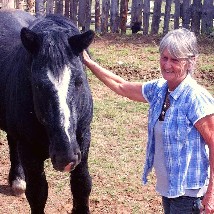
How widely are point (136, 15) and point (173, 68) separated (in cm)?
893

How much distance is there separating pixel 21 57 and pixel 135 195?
1.84 metres

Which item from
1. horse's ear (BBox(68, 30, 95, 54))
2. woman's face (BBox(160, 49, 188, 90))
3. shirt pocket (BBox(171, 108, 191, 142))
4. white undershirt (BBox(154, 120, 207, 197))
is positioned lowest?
white undershirt (BBox(154, 120, 207, 197))

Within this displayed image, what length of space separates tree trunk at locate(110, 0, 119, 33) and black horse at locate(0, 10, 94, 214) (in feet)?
21.9

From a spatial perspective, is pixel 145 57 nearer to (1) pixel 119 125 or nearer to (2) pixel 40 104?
(1) pixel 119 125

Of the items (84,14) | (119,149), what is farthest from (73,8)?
(119,149)

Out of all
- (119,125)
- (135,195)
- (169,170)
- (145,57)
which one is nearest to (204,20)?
(145,57)

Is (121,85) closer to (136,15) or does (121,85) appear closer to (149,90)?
(149,90)

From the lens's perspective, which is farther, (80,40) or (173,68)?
(80,40)

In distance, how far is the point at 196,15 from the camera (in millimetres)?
11234

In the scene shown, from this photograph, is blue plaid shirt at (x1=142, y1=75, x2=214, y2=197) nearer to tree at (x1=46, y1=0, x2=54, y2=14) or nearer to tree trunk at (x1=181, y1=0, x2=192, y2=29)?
tree trunk at (x1=181, y1=0, x2=192, y2=29)

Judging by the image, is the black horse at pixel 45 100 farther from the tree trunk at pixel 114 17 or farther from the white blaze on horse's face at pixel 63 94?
the tree trunk at pixel 114 17

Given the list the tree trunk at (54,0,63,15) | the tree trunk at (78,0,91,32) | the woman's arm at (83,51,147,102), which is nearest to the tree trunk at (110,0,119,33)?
the tree trunk at (78,0,91,32)

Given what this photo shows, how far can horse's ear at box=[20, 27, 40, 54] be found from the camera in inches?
119

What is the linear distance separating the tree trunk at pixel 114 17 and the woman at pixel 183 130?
8.65 meters
